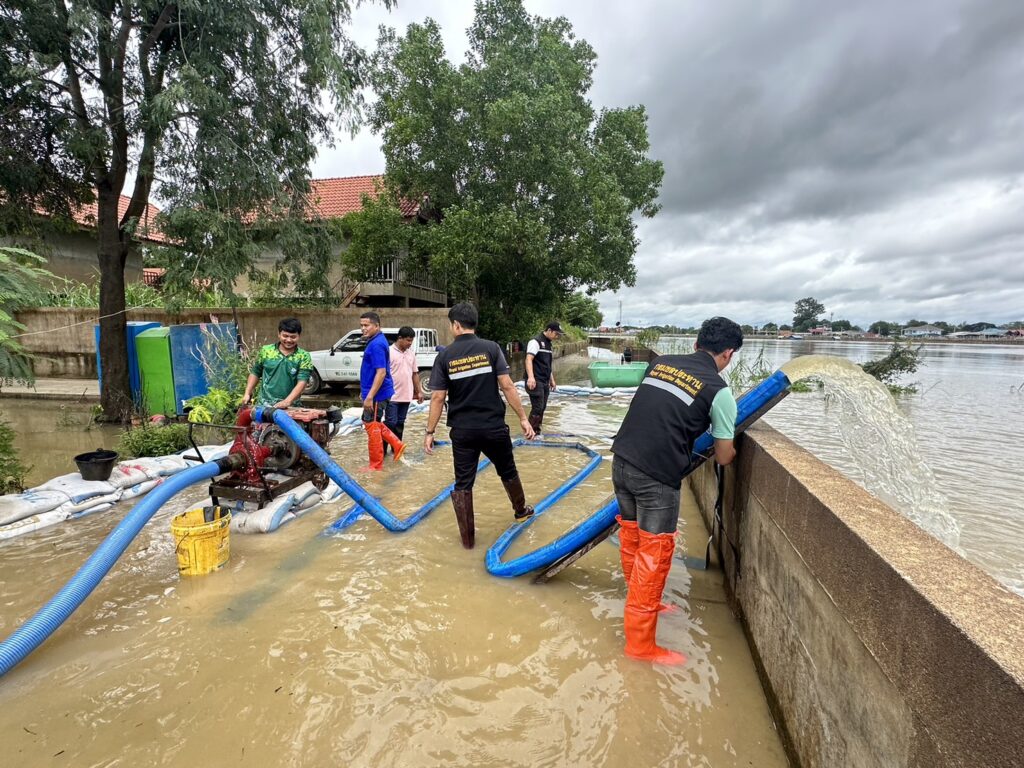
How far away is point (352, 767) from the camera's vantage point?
202 centimetres

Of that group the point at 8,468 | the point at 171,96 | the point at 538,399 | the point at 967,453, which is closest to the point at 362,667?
the point at 8,468

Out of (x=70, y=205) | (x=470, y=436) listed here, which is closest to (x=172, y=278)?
(x=70, y=205)

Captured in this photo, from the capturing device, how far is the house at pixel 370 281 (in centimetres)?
1712

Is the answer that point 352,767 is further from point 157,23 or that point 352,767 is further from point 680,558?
point 157,23

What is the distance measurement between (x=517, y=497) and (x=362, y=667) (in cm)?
196

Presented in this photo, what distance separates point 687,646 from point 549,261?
1394 cm

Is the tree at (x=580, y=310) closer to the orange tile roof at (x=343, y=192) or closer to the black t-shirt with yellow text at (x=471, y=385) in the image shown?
the orange tile roof at (x=343, y=192)

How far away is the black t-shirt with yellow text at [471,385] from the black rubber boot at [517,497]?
623 mm

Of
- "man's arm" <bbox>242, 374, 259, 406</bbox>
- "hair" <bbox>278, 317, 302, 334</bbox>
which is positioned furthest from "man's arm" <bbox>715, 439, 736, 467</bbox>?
"man's arm" <bbox>242, 374, 259, 406</bbox>

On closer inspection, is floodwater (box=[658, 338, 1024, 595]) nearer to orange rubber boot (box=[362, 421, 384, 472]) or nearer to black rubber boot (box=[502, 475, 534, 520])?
black rubber boot (box=[502, 475, 534, 520])

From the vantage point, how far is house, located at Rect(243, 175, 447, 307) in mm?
17125

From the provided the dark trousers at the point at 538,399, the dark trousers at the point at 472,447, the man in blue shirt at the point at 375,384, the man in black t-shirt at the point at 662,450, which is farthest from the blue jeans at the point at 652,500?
the dark trousers at the point at 538,399

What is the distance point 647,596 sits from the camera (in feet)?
8.70

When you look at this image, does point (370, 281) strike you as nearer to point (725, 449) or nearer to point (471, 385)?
point (471, 385)
